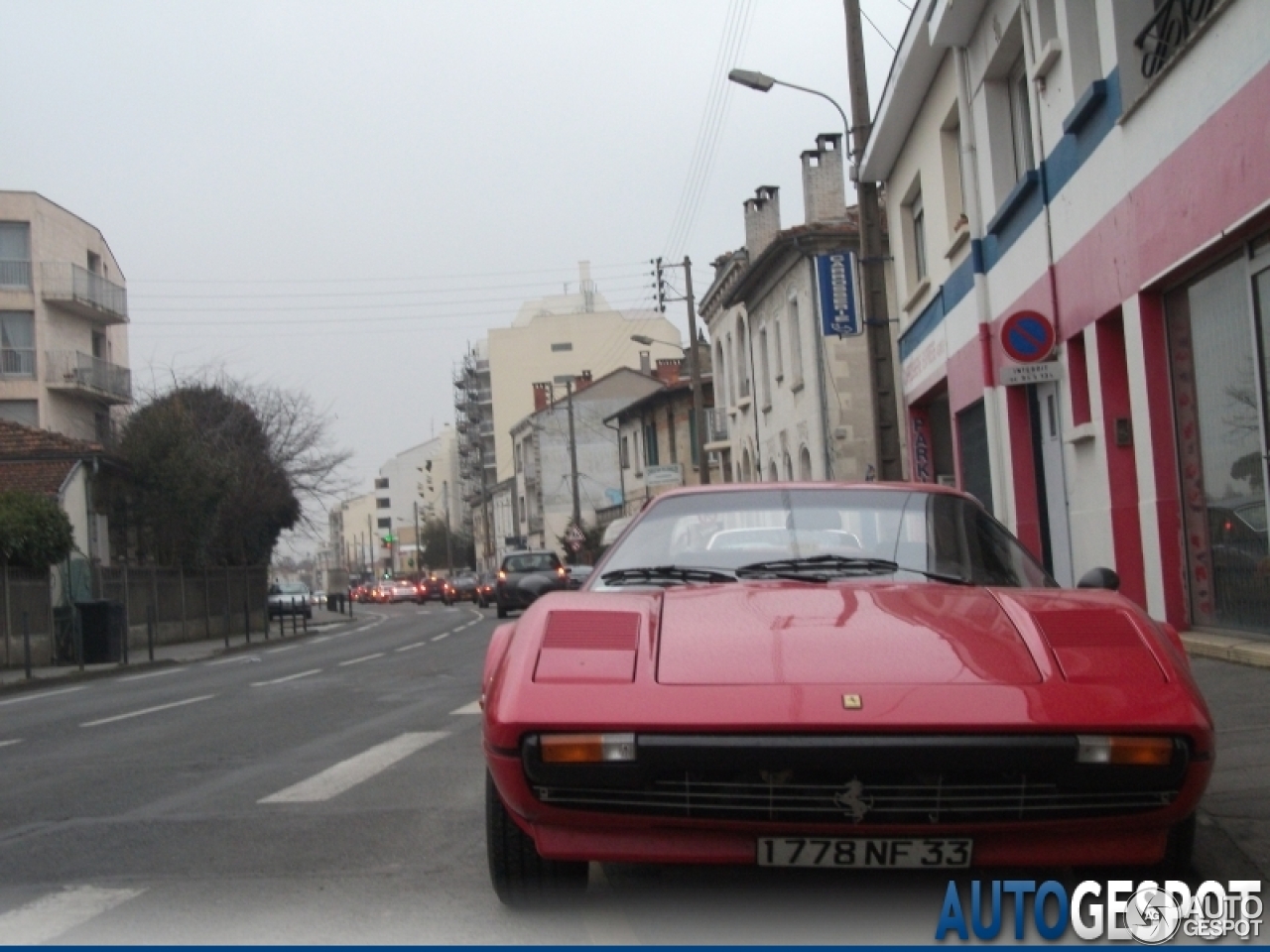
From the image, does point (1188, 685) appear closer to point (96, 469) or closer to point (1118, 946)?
point (1118, 946)

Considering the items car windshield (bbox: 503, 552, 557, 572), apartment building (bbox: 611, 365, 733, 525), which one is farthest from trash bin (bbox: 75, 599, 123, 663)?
apartment building (bbox: 611, 365, 733, 525)

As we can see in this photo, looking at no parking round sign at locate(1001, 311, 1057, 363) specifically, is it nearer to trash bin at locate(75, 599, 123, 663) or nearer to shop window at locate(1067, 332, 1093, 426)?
shop window at locate(1067, 332, 1093, 426)

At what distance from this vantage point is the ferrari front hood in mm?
3812

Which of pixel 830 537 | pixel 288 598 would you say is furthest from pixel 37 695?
pixel 288 598

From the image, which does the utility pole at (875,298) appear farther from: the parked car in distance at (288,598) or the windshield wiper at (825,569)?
the parked car in distance at (288,598)

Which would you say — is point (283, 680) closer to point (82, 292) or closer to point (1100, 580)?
point (1100, 580)

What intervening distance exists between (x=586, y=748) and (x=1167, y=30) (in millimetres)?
8898

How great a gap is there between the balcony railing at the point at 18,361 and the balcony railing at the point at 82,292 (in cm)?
195

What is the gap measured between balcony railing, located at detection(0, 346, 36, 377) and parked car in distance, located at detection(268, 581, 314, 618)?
11137 millimetres

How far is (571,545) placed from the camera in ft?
184

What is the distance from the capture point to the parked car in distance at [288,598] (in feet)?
157

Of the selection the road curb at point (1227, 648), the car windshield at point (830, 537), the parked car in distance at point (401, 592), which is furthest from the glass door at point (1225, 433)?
the parked car in distance at point (401, 592)

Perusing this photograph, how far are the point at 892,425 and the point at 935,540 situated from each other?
12.9m

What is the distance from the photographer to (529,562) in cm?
3738
